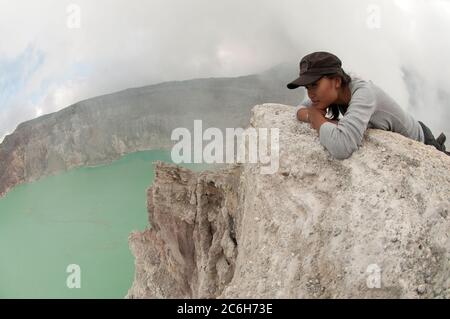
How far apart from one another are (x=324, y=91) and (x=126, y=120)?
16724 centimetres

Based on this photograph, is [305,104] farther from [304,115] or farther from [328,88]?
[328,88]

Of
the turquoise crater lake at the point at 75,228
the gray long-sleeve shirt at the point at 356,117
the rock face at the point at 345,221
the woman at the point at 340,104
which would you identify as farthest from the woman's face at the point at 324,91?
the turquoise crater lake at the point at 75,228

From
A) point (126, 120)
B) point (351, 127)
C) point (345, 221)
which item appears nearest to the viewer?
point (345, 221)

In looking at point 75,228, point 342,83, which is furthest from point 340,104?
point 75,228

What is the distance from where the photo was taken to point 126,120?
544 feet

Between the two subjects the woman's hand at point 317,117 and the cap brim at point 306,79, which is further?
the woman's hand at point 317,117

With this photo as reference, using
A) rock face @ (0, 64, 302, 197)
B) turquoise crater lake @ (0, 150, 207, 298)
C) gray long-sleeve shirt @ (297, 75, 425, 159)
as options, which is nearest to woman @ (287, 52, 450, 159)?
gray long-sleeve shirt @ (297, 75, 425, 159)

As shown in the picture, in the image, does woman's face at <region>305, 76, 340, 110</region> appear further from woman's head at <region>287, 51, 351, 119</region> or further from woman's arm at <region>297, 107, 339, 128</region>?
woman's arm at <region>297, 107, 339, 128</region>

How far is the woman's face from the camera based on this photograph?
11.1ft

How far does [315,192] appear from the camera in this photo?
3434 millimetres

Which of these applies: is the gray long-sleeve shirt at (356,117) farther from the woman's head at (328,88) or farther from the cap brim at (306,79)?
the cap brim at (306,79)

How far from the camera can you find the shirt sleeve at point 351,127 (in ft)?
10.9

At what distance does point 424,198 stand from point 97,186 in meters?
126

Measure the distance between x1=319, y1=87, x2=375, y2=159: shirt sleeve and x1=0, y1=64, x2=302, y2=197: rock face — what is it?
124079 mm
